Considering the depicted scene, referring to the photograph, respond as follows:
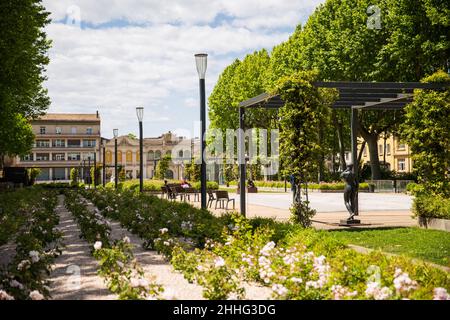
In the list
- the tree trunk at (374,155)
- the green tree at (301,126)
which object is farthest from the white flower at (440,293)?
the tree trunk at (374,155)

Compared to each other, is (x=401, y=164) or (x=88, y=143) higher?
(x=88, y=143)

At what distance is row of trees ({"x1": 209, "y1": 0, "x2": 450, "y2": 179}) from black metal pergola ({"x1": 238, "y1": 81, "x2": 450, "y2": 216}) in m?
2.69

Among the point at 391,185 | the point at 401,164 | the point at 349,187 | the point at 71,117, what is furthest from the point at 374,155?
the point at 71,117

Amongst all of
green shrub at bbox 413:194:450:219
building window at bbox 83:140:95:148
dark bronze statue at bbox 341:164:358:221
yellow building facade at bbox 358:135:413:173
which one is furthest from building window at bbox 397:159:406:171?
building window at bbox 83:140:95:148

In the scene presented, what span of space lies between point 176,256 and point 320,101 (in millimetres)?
6749

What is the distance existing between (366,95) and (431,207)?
4028 mm

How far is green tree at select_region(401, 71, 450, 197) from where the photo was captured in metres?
13.8

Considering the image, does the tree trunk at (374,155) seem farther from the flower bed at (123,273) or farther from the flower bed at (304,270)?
the flower bed at (123,273)

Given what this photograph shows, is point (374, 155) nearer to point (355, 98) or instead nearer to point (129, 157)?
point (355, 98)

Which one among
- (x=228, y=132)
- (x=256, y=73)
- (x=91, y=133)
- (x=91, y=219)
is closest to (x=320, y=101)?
(x=91, y=219)

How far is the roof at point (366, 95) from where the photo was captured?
13.5 m

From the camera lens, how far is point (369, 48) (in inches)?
1228
